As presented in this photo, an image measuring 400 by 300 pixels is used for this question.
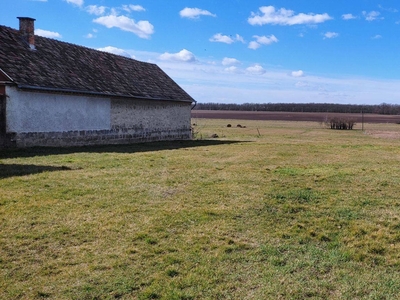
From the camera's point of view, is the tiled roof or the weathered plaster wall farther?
the tiled roof

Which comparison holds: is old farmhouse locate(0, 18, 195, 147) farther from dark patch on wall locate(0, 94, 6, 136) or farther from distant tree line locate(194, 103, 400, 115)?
distant tree line locate(194, 103, 400, 115)

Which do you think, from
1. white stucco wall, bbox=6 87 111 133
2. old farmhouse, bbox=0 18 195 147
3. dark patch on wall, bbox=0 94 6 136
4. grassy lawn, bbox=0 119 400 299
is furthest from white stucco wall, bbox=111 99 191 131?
grassy lawn, bbox=0 119 400 299

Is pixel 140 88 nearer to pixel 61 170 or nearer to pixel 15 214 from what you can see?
pixel 61 170

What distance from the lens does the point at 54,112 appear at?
16469 millimetres

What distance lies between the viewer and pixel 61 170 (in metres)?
10.1

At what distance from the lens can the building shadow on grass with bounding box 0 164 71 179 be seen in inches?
363

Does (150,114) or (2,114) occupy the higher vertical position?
(150,114)

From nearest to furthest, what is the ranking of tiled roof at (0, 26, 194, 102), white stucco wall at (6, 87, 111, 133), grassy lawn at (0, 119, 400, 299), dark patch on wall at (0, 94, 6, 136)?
grassy lawn at (0, 119, 400, 299) < dark patch on wall at (0, 94, 6, 136) < white stucco wall at (6, 87, 111, 133) < tiled roof at (0, 26, 194, 102)

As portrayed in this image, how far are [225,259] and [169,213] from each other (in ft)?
6.31

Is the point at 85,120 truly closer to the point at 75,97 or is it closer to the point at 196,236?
the point at 75,97

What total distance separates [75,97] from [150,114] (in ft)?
20.4

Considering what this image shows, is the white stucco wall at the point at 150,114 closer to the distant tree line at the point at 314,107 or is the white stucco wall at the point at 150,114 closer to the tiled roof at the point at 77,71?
the tiled roof at the point at 77,71

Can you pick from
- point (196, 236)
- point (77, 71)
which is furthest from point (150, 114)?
point (196, 236)

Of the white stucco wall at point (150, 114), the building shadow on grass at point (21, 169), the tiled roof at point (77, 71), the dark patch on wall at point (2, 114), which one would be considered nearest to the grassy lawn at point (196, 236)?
the building shadow on grass at point (21, 169)
